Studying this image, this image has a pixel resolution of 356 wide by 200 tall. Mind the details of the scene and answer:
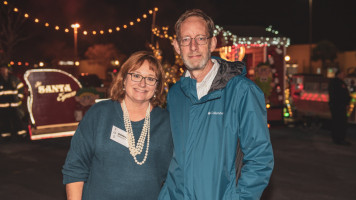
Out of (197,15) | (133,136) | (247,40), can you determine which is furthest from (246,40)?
(133,136)

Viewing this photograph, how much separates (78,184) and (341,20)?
5435cm

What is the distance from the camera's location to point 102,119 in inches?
99.7

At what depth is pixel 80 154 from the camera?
251cm

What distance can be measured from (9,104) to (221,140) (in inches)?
378

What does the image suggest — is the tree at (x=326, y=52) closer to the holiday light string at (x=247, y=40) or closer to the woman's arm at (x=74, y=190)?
the holiday light string at (x=247, y=40)

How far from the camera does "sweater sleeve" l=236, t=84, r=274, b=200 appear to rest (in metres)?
2.14

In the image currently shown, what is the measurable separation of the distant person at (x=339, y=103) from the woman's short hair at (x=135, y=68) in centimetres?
819

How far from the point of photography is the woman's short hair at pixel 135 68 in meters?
2.65

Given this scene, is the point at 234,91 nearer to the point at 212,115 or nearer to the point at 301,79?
the point at 212,115

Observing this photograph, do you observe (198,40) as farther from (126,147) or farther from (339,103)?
(339,103)

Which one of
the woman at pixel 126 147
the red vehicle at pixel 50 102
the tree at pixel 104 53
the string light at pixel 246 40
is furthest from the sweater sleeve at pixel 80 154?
the tree at pixel 104 53

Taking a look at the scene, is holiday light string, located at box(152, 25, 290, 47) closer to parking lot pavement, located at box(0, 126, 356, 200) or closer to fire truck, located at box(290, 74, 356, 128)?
fire truck, located at box(290, 74, 356, 128)

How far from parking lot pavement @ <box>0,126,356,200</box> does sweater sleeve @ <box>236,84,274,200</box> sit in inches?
158

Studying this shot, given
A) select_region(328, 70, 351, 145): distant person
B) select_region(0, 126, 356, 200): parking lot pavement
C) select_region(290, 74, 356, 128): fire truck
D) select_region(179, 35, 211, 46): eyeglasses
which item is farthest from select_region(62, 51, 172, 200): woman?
select_region(290, 74, 356, 128): fire truck
